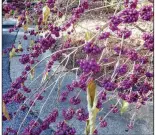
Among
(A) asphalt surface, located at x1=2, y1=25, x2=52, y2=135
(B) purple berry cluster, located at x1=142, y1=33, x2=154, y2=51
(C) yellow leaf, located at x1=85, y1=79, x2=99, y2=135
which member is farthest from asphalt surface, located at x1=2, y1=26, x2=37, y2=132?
(B) purple berry cluster, located at x1=142, y1=33, x2=154, y2=51

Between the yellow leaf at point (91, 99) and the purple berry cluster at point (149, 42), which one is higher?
the purple berry cluster at point (149, 42)

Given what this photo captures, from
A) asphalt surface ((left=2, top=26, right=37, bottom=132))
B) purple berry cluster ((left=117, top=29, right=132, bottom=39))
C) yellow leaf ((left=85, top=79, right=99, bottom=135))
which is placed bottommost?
asphalt surface ((left=2, top=26, right=37, bottom=132))

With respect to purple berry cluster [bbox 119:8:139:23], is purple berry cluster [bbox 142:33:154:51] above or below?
below

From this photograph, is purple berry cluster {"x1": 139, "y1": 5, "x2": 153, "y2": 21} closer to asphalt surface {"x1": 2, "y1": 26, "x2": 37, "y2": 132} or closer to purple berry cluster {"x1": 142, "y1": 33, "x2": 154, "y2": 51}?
purple berry cluster {"x1": 142, "y1": 33, "x2": 154, "y2": 51}

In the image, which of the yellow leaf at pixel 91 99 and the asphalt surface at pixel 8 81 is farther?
the asphalt surface at pixel 8 81

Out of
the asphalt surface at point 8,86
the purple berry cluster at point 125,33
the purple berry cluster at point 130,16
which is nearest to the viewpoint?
the purple berry cluster at point 130,16

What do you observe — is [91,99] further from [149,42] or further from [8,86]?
[8,86]

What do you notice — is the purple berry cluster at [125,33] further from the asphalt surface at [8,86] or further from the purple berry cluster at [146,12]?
the asphalt surface at [8,86]

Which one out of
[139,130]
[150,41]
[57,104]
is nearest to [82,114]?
[150,41]

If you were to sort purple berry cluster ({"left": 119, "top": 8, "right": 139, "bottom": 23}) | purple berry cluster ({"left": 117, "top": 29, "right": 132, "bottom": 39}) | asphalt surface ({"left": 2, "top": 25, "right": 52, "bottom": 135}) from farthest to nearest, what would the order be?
1. asphalt surface ({"left": 2, "top": 25, "right": 52, "bottom": 135})
2. purple berry cluster ({"left": 117, "top": 29, "right": 132, "bottom": 39})
3. purple berry cluster ({"left": 119, "top": 8, "right": 139, "bottom": 23})

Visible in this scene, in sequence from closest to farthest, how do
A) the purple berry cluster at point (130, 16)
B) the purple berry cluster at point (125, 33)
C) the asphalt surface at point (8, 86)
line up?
the purple berry cluster at point (130, 16) → the purple berry cluster at point (125, 33) → the asphalt surface at point (8, 86)

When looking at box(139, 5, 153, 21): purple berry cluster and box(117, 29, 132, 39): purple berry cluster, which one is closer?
box(139, 5, 153, 21): purple berry cluster

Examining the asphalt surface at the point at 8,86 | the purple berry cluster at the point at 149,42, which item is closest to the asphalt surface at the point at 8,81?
the asphalt surface at the point at 8,86

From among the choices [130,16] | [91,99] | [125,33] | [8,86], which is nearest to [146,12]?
[130,16]
